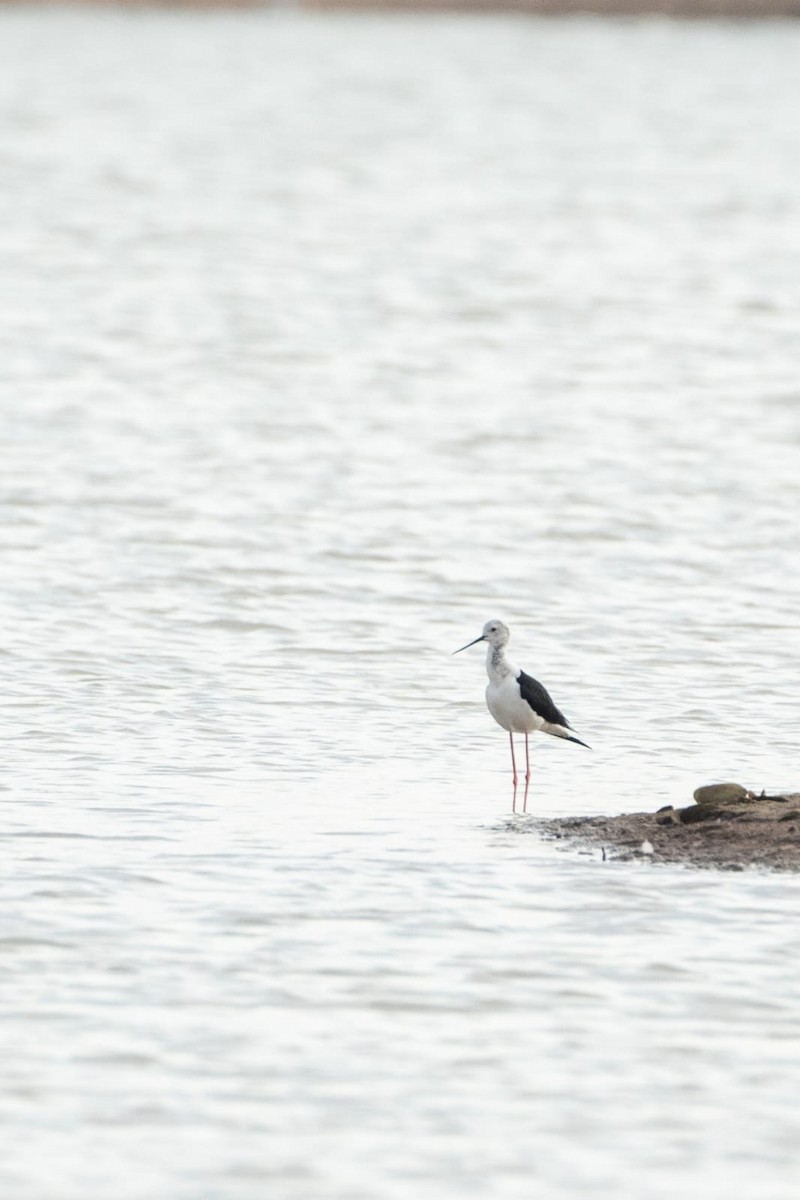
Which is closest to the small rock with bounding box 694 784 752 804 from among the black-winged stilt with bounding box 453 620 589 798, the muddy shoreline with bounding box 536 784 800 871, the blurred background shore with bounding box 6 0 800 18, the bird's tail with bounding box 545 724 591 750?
the muddy shoreline with bounding box 536 784 800 871

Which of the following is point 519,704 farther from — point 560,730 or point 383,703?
point 383,703

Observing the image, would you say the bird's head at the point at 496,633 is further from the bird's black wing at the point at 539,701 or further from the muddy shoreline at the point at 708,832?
the muddy shoreline at the point at 708,832

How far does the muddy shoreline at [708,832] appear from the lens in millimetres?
10883

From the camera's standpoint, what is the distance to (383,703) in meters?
14.9

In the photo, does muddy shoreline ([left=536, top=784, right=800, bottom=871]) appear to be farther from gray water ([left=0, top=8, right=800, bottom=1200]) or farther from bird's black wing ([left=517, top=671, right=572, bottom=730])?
bird's black wing ([left=517, top=671, right=572, bottom=730])

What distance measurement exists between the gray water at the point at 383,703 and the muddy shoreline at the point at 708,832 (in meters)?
0.21

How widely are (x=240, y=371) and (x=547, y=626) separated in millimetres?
14447

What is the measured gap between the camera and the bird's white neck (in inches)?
497

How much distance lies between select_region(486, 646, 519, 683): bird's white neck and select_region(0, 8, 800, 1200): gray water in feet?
1.94

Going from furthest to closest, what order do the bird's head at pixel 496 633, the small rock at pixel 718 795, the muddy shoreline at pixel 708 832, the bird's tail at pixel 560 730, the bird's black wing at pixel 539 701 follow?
the bird's head at pixel 496 633, the bird's tail at pixel 560 730, the bird's black wing at pixel 539 701, the small rock at pixel 718 795, the muddy shoreline at pixel 708 832

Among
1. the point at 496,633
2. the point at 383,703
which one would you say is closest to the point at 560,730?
the point at 496,633

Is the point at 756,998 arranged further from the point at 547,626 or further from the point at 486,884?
the point at 547,626

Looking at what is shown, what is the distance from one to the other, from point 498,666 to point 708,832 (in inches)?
73.7

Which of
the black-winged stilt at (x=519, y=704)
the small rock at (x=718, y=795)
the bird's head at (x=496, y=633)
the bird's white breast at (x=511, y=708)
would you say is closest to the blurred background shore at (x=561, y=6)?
the bird's head at (x=496, y=633)
